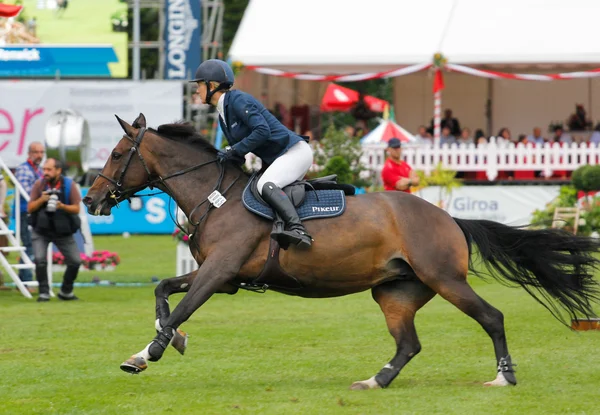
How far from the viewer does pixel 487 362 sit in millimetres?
10500

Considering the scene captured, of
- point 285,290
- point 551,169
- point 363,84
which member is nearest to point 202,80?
point 285,290

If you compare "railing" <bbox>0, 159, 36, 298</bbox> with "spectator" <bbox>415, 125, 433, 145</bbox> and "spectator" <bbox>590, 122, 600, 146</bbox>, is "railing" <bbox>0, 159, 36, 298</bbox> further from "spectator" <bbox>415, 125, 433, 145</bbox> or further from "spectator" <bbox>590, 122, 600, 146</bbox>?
"spectator" <bbox>590, 122, 600, 146</bbox>

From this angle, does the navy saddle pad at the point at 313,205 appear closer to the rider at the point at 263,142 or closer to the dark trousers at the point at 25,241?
the rider at the point at 263,142

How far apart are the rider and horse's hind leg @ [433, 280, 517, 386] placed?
1170mm

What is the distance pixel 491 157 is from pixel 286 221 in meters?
A: 18.6

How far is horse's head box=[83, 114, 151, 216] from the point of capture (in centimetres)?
965

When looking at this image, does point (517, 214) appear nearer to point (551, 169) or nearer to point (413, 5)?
point (551, 169)

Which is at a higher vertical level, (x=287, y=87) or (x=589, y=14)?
(x=589, y=14)

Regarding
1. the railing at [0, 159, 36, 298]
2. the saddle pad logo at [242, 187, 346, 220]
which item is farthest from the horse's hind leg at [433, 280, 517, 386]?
the railing at [0, 159, 36, 298]

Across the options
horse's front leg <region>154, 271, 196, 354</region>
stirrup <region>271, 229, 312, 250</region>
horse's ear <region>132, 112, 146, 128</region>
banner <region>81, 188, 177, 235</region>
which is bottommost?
banner <region>81, 188, 177, 235</region>

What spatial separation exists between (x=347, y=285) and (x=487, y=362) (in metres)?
1.85

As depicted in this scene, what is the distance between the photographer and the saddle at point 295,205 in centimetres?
924

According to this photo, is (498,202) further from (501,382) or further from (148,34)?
(148,34)

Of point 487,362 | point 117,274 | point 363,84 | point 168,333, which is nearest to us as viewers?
point 168,333
